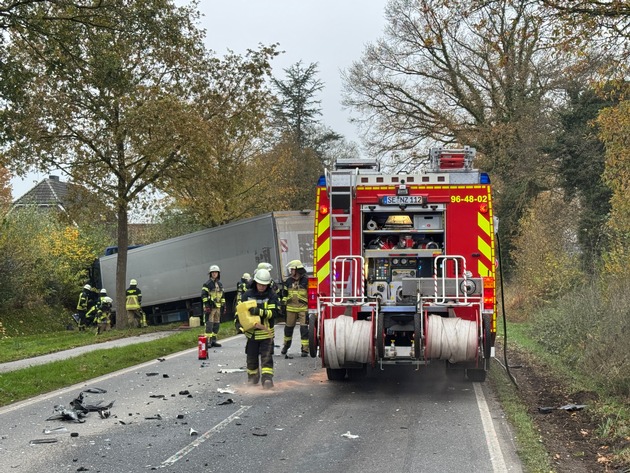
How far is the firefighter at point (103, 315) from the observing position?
24.1 metres

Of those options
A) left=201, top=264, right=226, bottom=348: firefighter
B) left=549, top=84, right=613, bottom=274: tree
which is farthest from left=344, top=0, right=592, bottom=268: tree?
left=201, top=264, right=226, bottom=348: firefighter

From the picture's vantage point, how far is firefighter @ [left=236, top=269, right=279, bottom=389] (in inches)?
396

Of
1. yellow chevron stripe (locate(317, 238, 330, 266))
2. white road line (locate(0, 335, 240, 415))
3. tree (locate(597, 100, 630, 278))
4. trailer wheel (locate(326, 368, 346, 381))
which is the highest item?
tree (locate(597, 100, 630, 278))

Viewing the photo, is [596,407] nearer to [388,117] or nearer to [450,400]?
[450,400]

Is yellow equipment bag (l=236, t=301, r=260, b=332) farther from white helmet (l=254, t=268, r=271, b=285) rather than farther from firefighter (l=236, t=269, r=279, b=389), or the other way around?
white helmet (l=254, t=268, r=271, b=285)

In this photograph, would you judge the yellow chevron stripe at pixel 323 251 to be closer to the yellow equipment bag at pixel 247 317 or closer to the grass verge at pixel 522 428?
the yellow equipment bag at pixel 247 317

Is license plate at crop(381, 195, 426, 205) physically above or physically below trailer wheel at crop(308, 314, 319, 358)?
above

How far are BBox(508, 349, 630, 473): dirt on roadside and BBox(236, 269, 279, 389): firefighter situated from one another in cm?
331

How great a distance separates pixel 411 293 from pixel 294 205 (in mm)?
38383

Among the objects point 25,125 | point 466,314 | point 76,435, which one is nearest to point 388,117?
point 25,125

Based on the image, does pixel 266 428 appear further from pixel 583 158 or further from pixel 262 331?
pixel 583 158

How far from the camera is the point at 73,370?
11992mm

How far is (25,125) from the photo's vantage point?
66.4 feet

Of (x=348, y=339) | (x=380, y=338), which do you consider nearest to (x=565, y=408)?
(x=380, y=338)
